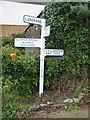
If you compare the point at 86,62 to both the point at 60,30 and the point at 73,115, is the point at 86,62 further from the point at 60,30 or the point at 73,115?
the point at 73,115

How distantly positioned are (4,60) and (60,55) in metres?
0.84

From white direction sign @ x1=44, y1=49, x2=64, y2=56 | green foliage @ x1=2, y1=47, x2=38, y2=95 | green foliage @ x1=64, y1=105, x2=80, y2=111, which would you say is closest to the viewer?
green foliage @ x1=64, y1=105, x2=80, y2=111

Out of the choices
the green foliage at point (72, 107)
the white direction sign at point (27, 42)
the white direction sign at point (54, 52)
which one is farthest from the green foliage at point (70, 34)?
the green foliage at point (72, 107)

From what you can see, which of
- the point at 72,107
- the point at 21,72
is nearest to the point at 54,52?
the point at 21,72

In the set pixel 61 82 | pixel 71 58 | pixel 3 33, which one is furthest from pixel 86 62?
pixel 3 33

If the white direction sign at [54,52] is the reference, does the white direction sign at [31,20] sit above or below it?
above

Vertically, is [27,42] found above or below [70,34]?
below

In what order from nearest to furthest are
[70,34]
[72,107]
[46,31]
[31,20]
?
[72,107], [31,20], [46,31], [70,34]

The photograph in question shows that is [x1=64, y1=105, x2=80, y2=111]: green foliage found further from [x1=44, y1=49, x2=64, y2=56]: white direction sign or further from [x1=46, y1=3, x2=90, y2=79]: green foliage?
[x1=44, y1=49, x2=64, y2=56]: white direction sign

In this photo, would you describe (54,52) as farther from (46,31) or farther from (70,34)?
(70,34)

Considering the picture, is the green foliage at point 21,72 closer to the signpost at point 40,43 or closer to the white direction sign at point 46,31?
the signpost at point 40,43

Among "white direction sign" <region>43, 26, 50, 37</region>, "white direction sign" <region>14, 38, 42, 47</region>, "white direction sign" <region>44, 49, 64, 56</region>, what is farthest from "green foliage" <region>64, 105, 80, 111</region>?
"white direction sign" <region>43, 26, 50, 37</region>

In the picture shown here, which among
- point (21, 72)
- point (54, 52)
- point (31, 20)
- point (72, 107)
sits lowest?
point (72, 107)

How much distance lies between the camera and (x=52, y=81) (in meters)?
3.65
